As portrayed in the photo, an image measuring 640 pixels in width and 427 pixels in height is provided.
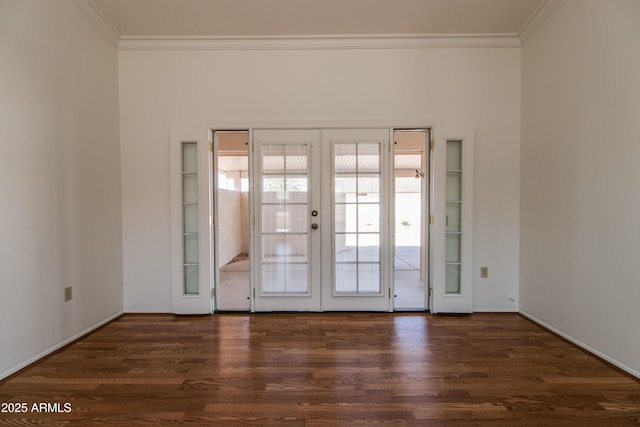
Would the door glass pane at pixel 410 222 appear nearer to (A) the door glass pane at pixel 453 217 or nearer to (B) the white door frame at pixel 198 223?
(A) the door glass pane at pixel 453 217

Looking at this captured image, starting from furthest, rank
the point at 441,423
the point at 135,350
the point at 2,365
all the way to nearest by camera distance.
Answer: the point at 135,350 → the point at 2,365 → the point at 441,423

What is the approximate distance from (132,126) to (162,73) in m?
0.70

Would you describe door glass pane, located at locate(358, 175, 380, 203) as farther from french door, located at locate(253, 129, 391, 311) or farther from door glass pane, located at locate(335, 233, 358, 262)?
door glass pane, located at locate(335, 233, 358, 262)

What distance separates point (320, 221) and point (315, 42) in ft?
6.64

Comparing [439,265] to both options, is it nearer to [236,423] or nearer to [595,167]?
[595,167]

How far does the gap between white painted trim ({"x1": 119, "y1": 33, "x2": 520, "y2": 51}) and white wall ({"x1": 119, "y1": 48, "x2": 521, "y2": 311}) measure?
2.1 inches

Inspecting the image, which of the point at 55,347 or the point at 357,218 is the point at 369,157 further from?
the point at 55,347

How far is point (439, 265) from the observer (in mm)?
3025

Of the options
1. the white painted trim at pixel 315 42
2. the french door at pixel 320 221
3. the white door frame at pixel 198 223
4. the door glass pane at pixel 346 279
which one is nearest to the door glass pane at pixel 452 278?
the french door at pixel 320 221

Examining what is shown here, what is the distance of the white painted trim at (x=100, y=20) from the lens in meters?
2.55

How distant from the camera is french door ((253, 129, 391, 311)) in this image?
121 inches

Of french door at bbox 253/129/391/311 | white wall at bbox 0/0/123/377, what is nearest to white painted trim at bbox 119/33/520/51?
white wall at bbox 0/0/123/377

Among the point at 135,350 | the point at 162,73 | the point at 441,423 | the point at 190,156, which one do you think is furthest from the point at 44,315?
the point at 441,423

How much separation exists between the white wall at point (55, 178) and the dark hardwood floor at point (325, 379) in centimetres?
37
